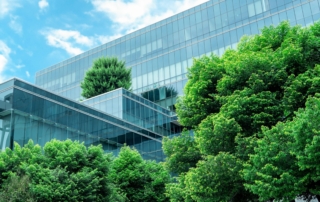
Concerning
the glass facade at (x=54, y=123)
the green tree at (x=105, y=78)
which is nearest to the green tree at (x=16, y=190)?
the glass facade at (x=54, y=123)

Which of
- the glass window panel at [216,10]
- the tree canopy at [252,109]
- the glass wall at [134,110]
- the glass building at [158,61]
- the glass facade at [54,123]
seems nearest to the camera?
the tree canopy at [252,109]

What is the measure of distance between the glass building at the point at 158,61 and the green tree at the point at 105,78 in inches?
119

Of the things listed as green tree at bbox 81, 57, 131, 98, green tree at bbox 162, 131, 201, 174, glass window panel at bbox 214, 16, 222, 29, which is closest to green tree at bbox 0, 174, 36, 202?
green tree at bbox 162, 131, 201, 174

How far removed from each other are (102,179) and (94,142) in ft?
31.8

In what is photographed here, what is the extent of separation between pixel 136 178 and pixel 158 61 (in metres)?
34.3

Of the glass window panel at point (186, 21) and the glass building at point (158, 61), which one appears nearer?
the glass building at point (158, 61)

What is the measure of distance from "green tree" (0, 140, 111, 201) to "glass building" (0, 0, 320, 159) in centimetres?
768

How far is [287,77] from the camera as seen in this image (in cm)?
1897

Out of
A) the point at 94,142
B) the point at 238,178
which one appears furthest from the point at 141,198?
the point at 238,178

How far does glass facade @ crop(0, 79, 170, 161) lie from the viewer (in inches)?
1105

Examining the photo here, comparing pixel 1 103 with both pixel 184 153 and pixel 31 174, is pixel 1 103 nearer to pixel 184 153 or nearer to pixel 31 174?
pixel 31 174

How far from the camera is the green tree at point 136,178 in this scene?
29.7 metres

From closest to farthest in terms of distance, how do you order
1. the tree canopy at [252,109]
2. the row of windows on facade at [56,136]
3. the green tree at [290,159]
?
1. the green tree at [290,159]
2. the tree canopy at [252,109]
3. the row of windows on facade at [56,136]

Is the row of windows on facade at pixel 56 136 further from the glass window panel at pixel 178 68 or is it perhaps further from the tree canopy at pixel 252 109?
the glass window panel at pixel 178 68
